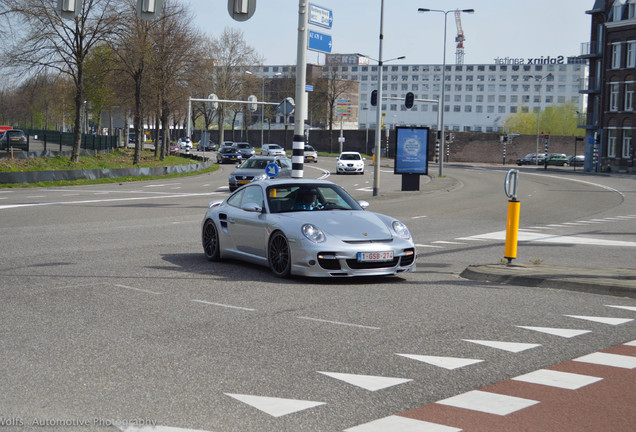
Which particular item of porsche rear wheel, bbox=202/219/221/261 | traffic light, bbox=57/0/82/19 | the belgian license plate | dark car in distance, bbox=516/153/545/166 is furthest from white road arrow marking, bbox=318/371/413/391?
dark car in distance, bbox=516/153/545/166

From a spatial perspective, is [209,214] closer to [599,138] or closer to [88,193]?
[88,193]

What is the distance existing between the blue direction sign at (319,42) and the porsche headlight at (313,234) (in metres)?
11.2

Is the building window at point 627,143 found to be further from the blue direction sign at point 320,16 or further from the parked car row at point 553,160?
the blue direction sign at point 320,16

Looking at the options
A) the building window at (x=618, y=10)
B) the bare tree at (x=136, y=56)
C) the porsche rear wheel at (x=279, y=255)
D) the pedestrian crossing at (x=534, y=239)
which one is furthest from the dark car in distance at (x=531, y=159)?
the porsche rear wheel at (x=279, y=255)

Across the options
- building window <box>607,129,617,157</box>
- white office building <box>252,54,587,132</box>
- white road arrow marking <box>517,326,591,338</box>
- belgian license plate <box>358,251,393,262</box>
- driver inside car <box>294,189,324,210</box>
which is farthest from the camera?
white office building <box>252,54,587,132</box>

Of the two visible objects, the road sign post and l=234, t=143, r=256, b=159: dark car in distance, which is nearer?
the road sign post

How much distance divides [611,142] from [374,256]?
70963 mm

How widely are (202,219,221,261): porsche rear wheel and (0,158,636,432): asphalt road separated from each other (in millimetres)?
348

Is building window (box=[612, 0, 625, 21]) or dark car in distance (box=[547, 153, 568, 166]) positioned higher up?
building window (box=[612, 0, 625, 21])

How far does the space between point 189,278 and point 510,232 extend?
186 inches

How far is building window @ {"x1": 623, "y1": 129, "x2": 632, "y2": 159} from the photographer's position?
73375mm

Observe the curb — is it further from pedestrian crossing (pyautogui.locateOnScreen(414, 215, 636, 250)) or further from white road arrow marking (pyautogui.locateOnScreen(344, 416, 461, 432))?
white road arrow marking (pyautogui.locateOnScreen(344, 416, 461, 432))

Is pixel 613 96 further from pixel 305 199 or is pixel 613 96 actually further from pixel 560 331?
pixel 560 331

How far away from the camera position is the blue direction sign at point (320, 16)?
2109 cm
